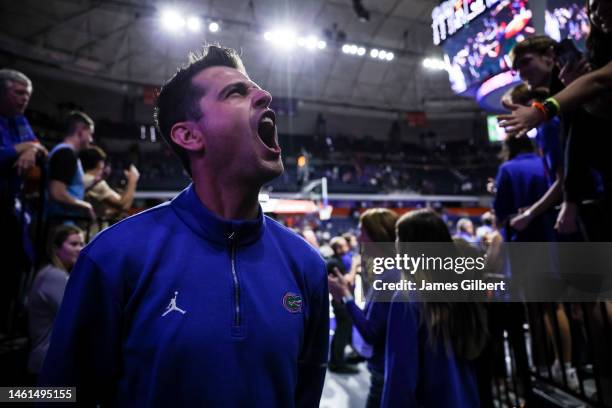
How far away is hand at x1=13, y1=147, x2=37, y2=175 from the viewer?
2393 millimetres

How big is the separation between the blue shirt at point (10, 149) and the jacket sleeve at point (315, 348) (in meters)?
2.41

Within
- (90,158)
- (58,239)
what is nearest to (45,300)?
(58,239)

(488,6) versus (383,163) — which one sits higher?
(383,163)

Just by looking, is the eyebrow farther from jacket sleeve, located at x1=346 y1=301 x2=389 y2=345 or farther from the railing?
the railing

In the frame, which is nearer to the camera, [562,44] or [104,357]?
[104,357]

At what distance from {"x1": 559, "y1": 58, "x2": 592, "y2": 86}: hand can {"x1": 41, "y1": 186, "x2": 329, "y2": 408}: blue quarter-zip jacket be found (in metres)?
1.83

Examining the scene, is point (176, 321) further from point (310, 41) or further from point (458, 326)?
point (310, 41)

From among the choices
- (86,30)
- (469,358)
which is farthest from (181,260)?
(86,30)

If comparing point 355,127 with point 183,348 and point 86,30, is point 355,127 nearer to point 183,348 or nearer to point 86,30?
point 86,30

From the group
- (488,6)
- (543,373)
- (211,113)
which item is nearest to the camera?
(211,113)

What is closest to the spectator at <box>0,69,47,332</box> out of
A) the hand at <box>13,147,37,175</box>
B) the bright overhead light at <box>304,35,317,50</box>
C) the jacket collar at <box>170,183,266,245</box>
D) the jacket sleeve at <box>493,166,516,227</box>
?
A: the hand at <box>13,147,37,175</box>

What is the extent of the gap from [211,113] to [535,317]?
2749mm

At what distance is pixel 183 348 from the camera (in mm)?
879

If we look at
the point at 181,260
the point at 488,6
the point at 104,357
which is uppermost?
the point at 488,6
